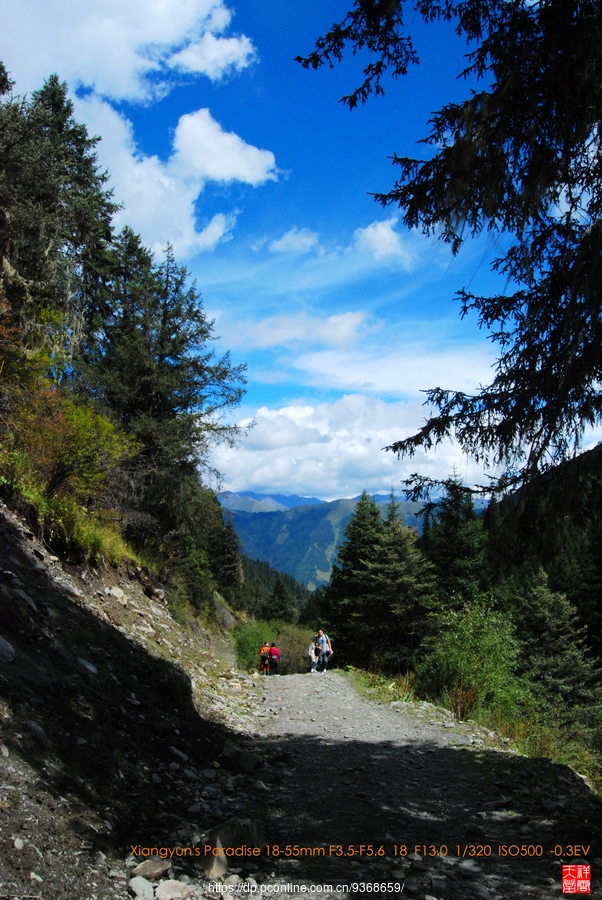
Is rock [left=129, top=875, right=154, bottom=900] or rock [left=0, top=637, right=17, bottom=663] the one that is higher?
rock [left=0, top=637, right=17, bottom=663]

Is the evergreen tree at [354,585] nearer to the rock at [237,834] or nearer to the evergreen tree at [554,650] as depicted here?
the evergreen tree at [554,650]

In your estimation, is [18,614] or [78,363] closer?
[18,614]

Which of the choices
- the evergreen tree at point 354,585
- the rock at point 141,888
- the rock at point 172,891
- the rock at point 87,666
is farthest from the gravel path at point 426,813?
the evergreen tree at point 354,585

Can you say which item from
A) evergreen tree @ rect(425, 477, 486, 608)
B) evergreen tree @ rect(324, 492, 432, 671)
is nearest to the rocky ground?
evergreen tree @ rect(324, 492, 432, 671)

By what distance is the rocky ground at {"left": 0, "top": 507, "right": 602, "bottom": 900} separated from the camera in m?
3.12

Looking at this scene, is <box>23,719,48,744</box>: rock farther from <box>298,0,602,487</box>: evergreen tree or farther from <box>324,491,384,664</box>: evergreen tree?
<box>324,491,384,664</box>: evergreen tree

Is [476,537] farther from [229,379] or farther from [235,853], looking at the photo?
[235,853]

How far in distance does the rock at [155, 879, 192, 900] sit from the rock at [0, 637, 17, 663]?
7.30ft

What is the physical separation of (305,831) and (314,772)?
1735 mm

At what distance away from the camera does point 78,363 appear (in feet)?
60.8

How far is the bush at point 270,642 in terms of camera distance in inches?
840

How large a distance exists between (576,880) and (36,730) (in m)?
3.89

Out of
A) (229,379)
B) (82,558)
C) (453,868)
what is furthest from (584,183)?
(229,379)

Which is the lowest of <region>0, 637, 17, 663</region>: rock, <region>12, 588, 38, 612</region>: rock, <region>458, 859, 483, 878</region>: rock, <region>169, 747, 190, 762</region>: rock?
<region>458, 859, 483, 878</region>: rock
